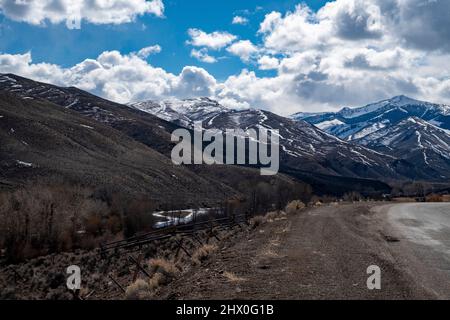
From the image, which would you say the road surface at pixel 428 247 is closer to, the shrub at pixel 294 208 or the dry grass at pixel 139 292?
the dry grass at pixel 139 292

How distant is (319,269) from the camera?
1193 cm

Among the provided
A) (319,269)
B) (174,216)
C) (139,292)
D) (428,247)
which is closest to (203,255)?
(139,292)

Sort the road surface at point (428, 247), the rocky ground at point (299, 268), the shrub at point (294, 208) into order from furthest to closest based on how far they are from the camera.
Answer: the shrub at point (294, 208)
the road surface at point (428, 247)
the rocky ground at point (299, 268)

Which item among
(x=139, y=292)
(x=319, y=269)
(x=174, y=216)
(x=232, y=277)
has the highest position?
(x=174, y=216)

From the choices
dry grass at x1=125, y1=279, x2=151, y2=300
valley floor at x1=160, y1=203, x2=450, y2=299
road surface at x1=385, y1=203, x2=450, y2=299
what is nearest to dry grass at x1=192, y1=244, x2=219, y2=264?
valley floor at x1=160, y1=203, x2=450, y2=299

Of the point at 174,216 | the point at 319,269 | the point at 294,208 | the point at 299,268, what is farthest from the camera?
the point at 174,216

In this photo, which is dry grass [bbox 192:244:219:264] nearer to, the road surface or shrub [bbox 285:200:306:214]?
the road surface

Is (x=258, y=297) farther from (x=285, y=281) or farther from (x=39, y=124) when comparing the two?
(x=39, y=124)

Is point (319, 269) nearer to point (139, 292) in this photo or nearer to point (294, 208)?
point (139, 292)

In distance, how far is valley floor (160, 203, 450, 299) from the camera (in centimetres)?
971

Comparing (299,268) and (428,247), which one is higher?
(428,247)

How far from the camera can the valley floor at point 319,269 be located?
31.9ft

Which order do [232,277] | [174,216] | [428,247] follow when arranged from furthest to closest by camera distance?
[174,216] < [428,247] < [232,277]

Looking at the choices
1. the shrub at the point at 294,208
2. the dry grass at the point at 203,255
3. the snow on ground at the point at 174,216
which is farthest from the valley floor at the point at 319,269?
the snow on ground at the point at 174,216
